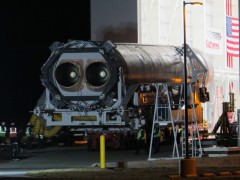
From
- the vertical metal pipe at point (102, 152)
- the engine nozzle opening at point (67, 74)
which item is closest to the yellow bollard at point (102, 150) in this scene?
the vertical metal pipe at point (102, 152)

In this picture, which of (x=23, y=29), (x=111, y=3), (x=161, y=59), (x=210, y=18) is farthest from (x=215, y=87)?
(x=161, y=59)

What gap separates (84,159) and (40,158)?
2.45 meters

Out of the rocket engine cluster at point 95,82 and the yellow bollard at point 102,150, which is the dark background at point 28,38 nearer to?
the rocket engine cluster at point 95,82

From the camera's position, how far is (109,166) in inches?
1083

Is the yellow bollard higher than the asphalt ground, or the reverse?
the yellow bollard

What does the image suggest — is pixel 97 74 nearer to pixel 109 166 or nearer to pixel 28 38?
pixel 109 166

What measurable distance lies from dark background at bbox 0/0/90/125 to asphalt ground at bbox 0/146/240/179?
23.8 meters

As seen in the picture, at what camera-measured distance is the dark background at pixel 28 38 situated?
58.9 meters

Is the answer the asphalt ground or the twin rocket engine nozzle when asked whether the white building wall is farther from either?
the twin rocket engine nozzle

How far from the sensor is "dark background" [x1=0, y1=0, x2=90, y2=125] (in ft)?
193

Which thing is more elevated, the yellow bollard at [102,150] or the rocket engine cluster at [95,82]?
the rocket engine cluster at [95,82]

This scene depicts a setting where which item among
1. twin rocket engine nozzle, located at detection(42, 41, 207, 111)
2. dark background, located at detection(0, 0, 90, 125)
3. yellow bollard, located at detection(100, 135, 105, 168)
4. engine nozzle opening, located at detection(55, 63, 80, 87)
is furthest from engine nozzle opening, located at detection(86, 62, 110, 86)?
dark background, located at detection(0, 0, 90, 125)

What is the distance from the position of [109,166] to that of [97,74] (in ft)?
14.9

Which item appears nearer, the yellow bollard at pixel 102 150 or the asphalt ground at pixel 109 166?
the asphalt ground at pixel 109 166
